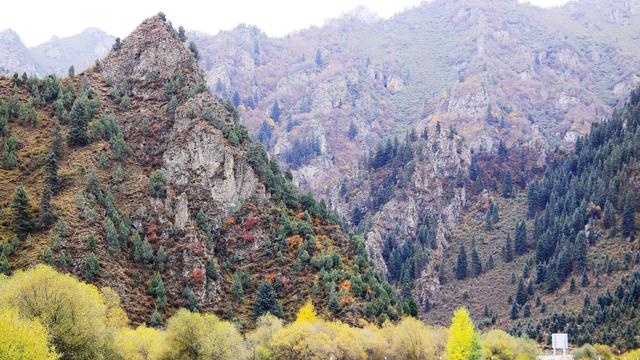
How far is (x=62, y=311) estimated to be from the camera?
10325 centimetres

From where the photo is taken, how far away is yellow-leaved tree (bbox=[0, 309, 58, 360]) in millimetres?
80125

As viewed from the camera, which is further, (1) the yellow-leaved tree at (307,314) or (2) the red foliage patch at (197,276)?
(2) the red foliage patch at (197,276)

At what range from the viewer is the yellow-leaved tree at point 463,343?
14175 centimetres

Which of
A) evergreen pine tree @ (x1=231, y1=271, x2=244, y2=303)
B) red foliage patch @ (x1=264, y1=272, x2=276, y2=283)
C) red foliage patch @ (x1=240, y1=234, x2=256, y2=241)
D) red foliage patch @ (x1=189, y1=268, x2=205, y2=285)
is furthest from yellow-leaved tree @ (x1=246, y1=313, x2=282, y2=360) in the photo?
red foliage patch @ (x1=240, y1=234, x2=256, y2=241)

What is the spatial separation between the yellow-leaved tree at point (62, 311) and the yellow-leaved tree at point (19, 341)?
1203cm

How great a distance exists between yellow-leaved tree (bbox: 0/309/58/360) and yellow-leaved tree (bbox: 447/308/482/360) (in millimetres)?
77942

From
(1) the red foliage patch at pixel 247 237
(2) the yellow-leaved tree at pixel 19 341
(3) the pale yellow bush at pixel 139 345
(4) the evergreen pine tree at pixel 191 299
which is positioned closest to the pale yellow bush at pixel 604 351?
(1) the red foliage patch at pixel 247 237

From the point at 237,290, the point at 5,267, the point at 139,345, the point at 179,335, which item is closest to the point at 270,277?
the point at 237,290

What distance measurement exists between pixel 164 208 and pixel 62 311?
216 ft

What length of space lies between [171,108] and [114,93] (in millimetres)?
15009

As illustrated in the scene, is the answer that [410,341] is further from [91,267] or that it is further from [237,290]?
→ [91,267]

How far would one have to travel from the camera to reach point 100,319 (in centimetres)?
10700

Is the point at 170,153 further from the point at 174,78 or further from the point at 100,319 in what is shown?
the point at 100,319

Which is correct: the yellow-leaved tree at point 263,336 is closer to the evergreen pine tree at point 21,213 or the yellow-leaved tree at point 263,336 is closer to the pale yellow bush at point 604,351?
the evergreen pine tree at point 21,213
